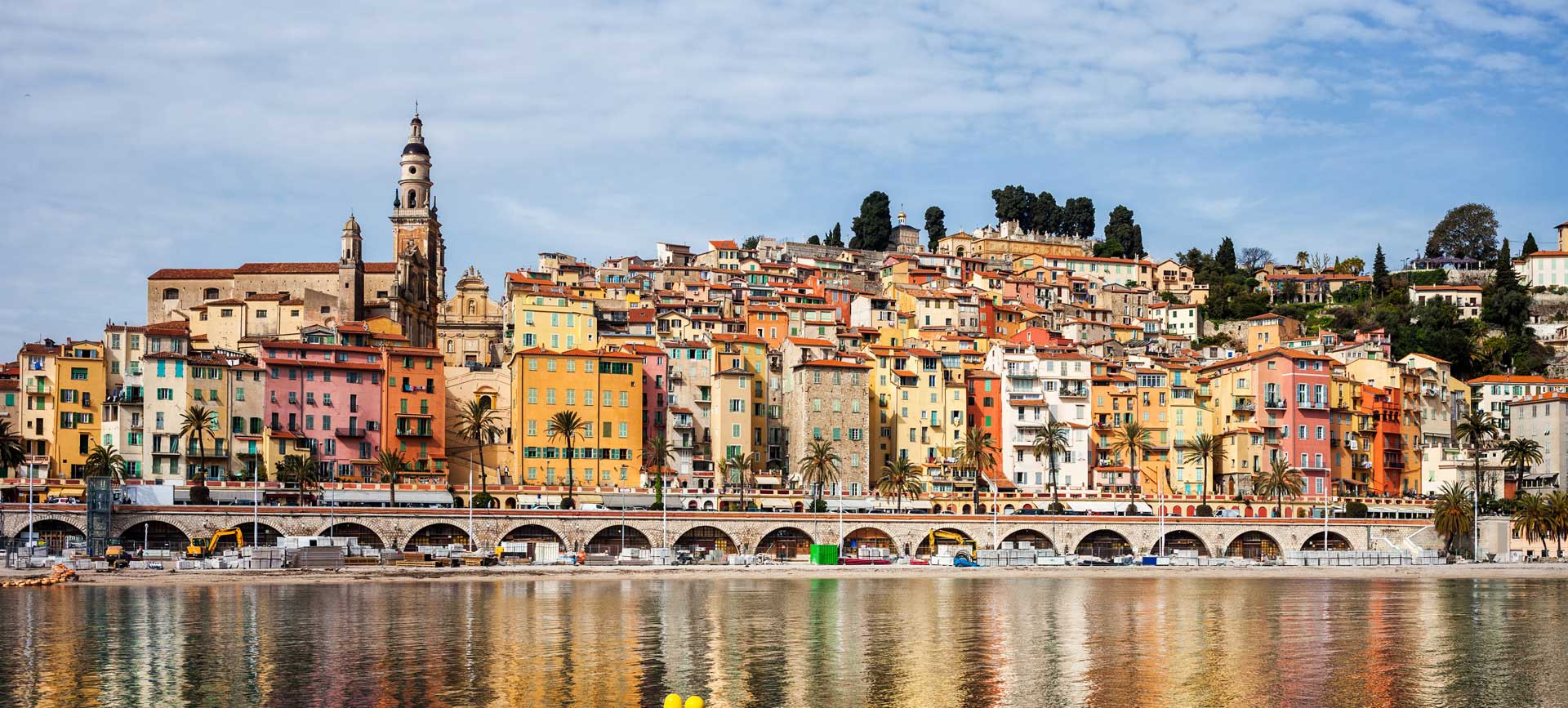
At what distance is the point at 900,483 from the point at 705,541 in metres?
14.4

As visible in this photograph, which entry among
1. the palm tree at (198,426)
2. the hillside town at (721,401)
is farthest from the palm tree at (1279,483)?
the palm tree at (198,426)

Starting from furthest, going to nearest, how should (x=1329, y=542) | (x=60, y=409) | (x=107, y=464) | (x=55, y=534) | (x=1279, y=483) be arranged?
(x=1279, y=483) < (x=1329, y=542) < (x=60, y=409) < (x=107, y=464) < (x=55, y=534)

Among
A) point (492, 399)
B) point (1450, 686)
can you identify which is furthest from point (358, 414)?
point (1450, 686)

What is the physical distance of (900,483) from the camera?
10781 cm

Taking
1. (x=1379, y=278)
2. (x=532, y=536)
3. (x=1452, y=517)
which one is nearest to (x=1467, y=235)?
(x=1379, y=278)

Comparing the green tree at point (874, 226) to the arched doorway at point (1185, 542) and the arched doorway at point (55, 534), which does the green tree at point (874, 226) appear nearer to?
the arched doorway at point (1185, 542)

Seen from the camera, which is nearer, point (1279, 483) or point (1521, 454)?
point (1279, 483)

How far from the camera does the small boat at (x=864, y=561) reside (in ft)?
328

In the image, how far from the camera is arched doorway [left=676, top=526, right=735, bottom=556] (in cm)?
10075

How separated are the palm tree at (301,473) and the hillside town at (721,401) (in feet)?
0.82

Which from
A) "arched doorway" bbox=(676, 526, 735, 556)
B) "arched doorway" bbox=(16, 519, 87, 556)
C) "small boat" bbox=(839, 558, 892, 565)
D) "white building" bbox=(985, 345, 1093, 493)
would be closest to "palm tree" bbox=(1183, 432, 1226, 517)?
"white building" bbox=(985, 345, 1093, 493)

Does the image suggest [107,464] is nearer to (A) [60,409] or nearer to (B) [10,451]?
(B) [10,451]

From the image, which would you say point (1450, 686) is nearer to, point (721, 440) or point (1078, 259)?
point (721, 440)

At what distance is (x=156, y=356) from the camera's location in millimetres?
103688
